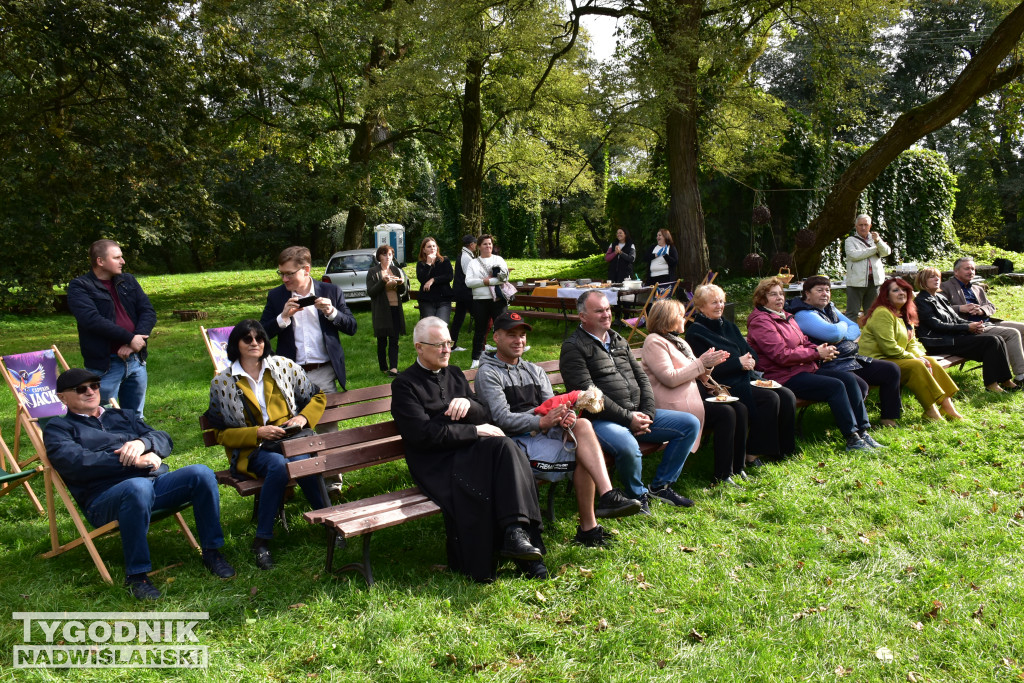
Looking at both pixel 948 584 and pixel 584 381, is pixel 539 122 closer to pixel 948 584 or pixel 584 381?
pixel 584 381

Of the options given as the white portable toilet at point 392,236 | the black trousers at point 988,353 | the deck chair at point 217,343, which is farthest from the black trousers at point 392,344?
the white portable toilet at point 392,236

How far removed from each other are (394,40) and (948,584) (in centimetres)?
1523

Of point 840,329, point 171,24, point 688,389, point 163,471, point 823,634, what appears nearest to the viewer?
point 823,634

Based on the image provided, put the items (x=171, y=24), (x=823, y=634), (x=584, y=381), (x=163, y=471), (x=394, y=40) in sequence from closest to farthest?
(x=823, y=634)
(x=163, y=471)
(x=584, y=381)
(x=171, y=24)
(x=394, y=40)

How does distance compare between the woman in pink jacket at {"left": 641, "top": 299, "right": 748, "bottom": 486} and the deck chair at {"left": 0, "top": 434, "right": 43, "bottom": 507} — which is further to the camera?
the woman in pink jacket at {"left": 641, "top": 299, "right": 748, "bottom": 486}

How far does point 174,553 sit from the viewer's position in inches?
188

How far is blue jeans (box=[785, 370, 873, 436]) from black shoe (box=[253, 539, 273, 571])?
15.1ft

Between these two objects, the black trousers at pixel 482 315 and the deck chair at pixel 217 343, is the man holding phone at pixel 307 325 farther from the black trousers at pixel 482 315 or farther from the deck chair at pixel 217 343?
the black trousers at pixel 482 315

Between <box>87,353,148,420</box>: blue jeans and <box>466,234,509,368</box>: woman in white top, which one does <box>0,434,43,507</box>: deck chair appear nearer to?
<box>87,353,148,420</box>: blue jeans

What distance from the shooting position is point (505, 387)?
5.17 metres

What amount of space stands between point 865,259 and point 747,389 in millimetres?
5823

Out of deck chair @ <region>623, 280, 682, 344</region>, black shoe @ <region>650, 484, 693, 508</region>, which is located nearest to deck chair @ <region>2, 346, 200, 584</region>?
black shoe @ <region>650, 484, 693, 508</region>

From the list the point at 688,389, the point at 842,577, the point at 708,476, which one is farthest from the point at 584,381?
the point at 842,577

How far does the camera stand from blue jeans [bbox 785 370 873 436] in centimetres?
659
